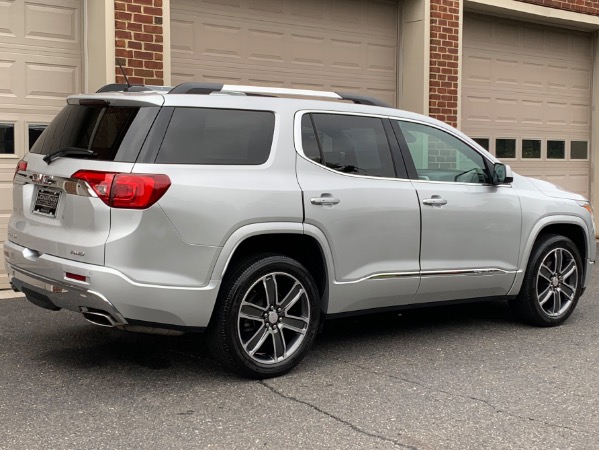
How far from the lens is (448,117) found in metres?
10.9

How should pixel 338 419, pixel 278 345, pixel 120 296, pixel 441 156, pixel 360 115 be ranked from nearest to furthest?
pixel 338 419 < pixel 120 296 < pixel 278 345 < pixel 360 115 < pixel 441 156

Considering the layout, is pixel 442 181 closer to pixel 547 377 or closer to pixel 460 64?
pixel 547 377

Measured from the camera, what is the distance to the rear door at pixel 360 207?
5336 millimetres

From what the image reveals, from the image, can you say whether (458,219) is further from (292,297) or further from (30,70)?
(30,70)

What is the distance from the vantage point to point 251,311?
5.02 meters

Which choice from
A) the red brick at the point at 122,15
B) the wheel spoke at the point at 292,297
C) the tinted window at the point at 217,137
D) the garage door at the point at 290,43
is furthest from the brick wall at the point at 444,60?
the wheel spoke at the point at 292,297

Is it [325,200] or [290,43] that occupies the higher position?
[290,43]

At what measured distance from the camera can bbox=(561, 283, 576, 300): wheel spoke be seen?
686 cm

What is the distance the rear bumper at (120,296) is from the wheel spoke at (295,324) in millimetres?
574

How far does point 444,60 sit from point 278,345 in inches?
265

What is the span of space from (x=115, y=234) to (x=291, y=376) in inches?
57.7

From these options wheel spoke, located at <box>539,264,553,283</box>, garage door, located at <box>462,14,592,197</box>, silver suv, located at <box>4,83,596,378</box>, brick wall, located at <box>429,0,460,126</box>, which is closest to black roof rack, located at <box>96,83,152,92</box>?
silver suv, located at <box>4,83,596,378</box>

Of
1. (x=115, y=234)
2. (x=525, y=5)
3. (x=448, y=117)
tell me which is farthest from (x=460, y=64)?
(x=115, y=234)

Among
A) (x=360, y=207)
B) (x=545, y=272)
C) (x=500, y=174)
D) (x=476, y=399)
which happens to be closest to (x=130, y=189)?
(x=360, y=207)
